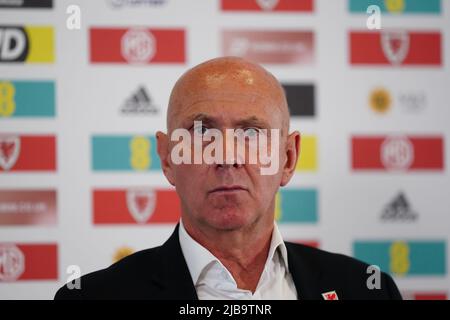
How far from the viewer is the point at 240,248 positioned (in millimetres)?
1469

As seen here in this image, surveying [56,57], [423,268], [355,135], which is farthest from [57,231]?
[423,268]

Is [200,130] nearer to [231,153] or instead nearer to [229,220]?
[231,153]

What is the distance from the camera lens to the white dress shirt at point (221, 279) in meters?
1.44

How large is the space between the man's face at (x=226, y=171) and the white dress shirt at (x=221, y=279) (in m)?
0.09

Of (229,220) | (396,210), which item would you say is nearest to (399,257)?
(396,210)

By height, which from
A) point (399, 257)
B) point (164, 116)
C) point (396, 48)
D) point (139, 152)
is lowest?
point (399, 257)

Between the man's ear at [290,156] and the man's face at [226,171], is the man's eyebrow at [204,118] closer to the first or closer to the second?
the man's face at [226,171]

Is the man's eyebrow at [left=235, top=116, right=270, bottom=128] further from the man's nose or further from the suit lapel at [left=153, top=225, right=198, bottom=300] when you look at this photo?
the suit lapel at [left=153, top=225, right=198, bottom=300]

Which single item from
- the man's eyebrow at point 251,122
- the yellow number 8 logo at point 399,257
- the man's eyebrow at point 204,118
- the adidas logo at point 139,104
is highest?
the adidas logo at point 139,104

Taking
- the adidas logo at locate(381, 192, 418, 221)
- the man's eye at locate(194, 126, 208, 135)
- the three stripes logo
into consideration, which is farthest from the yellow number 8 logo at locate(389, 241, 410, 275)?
the man's eye at locate(194, 126, 208, 135)

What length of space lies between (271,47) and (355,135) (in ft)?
1.71

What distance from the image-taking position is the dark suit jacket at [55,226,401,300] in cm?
141

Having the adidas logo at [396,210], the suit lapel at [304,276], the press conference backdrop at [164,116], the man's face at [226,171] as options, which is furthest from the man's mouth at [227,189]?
the adidas logo at [396,210]

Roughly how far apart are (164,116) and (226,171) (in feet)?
3.50
